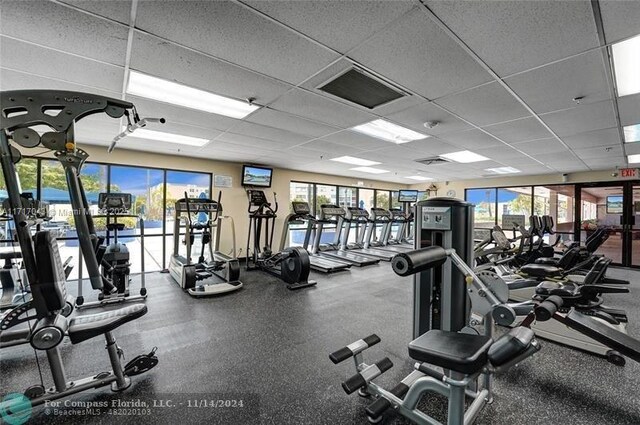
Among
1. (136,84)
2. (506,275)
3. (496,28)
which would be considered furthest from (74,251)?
(506,275)

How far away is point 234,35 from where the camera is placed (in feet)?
6.36

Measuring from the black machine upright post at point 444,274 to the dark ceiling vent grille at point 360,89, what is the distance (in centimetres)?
→ 123

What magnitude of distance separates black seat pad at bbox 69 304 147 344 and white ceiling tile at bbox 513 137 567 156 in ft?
18.8

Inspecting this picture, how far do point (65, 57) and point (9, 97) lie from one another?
0.63 metres

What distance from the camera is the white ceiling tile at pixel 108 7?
64.2 inches

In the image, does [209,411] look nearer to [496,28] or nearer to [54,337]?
[54,337]

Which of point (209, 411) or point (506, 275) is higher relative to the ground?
point (506, 275)

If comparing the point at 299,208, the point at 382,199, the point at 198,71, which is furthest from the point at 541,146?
the point at 382,199

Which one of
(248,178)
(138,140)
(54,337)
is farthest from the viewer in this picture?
(248,178)

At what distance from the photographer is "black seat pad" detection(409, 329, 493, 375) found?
1204 mm

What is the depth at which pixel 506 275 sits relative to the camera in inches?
179

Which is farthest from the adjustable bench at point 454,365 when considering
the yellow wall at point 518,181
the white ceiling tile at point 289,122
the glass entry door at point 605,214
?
the yellow wall at point 518,181

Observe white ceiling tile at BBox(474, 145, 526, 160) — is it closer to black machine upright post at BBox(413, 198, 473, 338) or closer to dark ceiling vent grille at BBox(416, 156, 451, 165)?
dark ceiling vent grille at BBox(416, 156, 451, 165)

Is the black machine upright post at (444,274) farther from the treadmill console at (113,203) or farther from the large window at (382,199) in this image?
the large window at (382,199)
